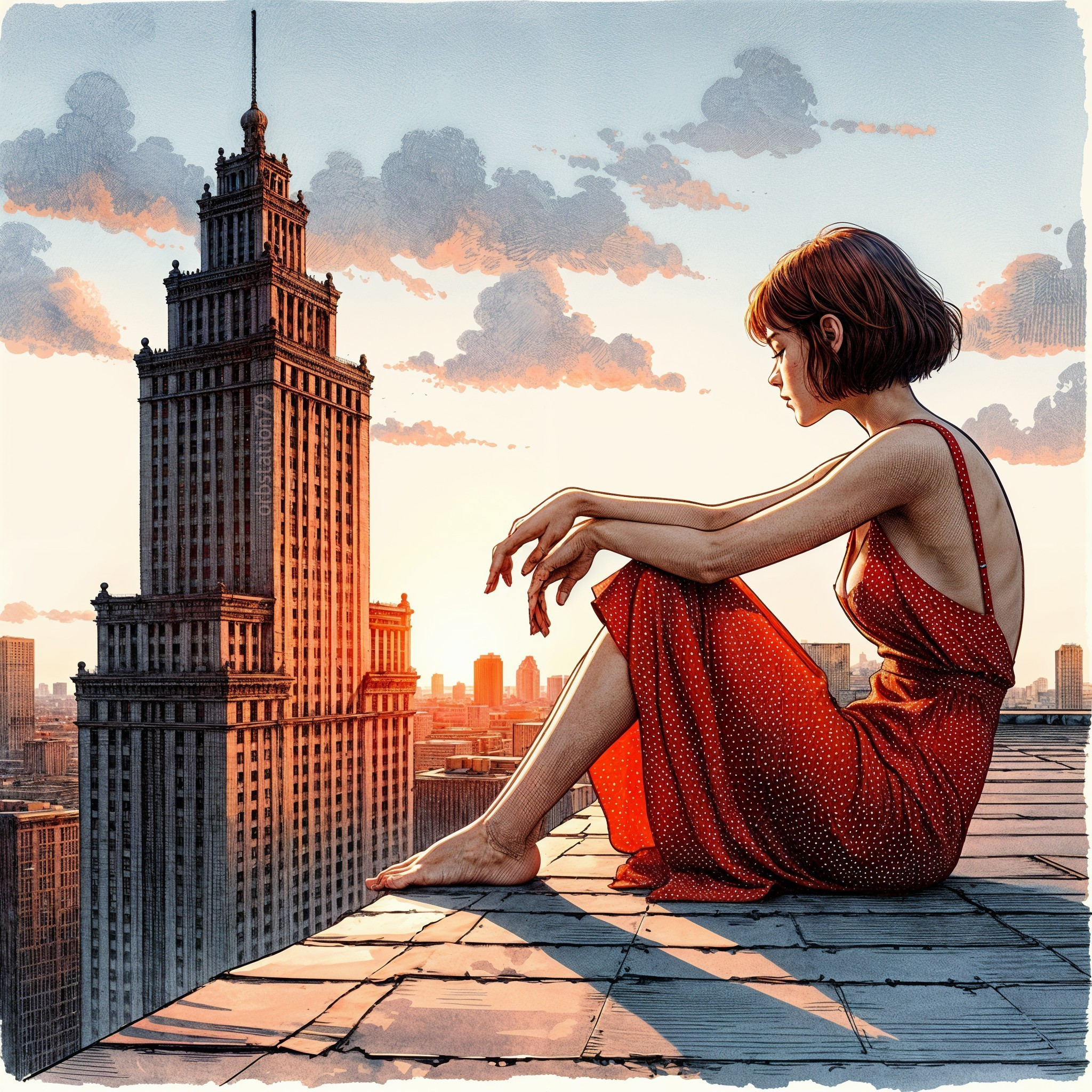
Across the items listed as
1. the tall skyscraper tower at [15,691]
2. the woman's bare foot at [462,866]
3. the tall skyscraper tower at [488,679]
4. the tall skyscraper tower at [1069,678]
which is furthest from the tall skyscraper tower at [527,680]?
the woman's bare foot at [462,866]

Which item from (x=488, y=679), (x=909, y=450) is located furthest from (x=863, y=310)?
(x=488, y=679)

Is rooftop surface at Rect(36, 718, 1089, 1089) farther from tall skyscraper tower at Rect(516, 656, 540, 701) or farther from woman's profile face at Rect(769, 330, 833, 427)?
tall skyscraper tower at Rect(516, 656, 540, 701)

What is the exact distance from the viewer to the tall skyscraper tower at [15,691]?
23453 mm

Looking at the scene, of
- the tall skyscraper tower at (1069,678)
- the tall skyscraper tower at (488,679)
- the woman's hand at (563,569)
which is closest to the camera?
the woman's hand at (563,569)

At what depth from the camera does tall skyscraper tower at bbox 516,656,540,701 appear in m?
24.2

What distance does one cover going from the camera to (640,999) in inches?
62.9

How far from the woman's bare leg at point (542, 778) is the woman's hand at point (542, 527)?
23 cm

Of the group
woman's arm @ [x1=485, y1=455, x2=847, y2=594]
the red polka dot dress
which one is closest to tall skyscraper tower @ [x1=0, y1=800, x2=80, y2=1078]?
woman's arm @ [x1=485, y1=455, x2=847, y2=594]

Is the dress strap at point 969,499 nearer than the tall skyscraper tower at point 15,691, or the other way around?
the dress strap at point 969,499

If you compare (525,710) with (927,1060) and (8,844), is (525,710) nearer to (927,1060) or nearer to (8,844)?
(8,844)

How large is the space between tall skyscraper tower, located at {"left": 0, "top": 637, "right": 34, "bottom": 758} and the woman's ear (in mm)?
23358

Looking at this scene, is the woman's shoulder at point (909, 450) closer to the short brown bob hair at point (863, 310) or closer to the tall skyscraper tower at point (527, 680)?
the short brown bob hair at point (863, 310)

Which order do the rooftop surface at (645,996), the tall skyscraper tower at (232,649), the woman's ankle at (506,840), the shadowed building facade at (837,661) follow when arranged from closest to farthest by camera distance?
the rooftop surface at (645,996), the woman's ankle at (506,840), the shadowed building facade at (837,661), the tall skyscraper tower at (232,649)

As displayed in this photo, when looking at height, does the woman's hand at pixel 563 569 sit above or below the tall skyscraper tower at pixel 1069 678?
above
